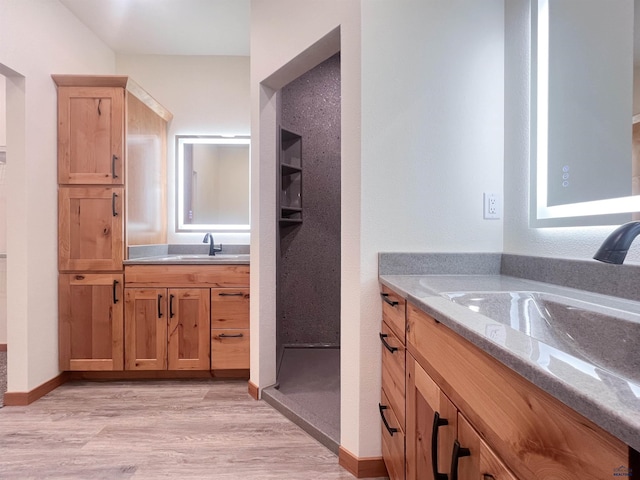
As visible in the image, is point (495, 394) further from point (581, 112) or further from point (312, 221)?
point (312, 221)

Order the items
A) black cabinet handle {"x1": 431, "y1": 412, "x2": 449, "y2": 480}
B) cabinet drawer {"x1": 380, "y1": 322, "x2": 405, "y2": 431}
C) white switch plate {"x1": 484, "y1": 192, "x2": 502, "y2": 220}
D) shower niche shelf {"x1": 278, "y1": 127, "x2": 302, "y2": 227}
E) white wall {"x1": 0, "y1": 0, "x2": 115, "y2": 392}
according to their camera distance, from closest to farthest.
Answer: black cabinet handle {"x1": 431, "y1": 412, "x2": 449, "y2": 480}, cabinet drawer {"x1": 380, "y1": 322, "x2": 405, "y2": 431}, white switch plate {"x1": 484, "y1": 192, "x2": 502, "y2": 220}, white wall {"x1": 0, "y1": 0, "x2": 115, "y2": 392}, shower niche shelf {"x1": 278, "y1": 127, "x2": 302, "y2": 227}

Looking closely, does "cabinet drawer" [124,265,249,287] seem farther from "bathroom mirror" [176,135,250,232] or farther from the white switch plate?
the white switch plate

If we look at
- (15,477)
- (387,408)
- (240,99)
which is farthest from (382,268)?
(240,99)

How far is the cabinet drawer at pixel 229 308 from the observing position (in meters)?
2.47

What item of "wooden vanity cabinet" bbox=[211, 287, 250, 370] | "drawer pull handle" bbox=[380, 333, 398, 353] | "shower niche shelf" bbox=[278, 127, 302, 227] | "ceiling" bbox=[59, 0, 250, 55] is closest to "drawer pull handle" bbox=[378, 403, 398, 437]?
"drawer pull handle" bbox=[380, 333, 398, 353]

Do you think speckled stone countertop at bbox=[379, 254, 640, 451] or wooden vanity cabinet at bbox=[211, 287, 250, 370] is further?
wooden vanity cabinet at bbox=[211, 287, 250, 370]

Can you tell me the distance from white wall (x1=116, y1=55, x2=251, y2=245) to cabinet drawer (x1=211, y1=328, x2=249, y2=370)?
0.91m

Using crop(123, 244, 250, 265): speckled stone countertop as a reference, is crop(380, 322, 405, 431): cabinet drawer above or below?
below

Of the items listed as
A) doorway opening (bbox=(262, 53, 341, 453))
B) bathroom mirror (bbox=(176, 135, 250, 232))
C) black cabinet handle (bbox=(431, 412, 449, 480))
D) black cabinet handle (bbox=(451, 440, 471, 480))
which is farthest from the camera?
bathroom mirror (bbox=(176, 135, 250, 232))

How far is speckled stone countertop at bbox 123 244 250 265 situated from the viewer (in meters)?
2.47

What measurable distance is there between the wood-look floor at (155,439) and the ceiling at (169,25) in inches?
106

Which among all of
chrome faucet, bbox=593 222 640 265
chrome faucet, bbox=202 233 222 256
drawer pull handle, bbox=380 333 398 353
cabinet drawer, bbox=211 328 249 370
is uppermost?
chrome faucet, bbox=593 222 640 265

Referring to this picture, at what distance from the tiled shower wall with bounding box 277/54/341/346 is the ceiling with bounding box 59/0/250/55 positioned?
2.05 feet

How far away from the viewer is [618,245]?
628mm
